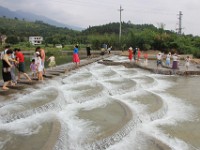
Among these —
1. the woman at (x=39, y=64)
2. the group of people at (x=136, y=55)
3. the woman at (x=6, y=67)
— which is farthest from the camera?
the group of people at (x=136, y=55)

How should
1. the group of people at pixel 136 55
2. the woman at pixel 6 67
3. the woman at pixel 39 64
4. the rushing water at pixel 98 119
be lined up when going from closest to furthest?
the rushing water at pixel 98 119, the woman at pixel 6 67, the woman at pixel 39 64, the group of people at pixel 136 55

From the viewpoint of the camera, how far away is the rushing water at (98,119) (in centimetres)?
669

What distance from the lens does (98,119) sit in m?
8.52

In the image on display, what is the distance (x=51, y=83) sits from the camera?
44.1 feet

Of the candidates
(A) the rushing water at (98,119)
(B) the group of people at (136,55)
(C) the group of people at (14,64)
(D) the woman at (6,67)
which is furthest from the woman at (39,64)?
(B) the group of people at (136,55)

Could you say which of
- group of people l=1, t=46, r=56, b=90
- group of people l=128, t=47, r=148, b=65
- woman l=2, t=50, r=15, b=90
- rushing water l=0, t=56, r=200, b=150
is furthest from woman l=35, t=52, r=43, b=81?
group of people l=128, t=47, r=148, b=65

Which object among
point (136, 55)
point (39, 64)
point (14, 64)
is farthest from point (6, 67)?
point (136, 55)

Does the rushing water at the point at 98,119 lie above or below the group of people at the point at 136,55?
below

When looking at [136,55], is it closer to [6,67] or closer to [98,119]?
[6,67]

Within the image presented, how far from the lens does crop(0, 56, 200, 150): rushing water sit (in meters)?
6.69

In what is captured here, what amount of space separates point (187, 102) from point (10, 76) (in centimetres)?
731

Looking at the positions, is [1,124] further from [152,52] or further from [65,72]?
[152,52]

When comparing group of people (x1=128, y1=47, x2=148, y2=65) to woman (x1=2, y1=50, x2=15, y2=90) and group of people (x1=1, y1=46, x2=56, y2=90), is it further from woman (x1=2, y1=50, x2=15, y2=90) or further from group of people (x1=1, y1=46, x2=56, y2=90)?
woman (x1=2, y1=50, x2=15, y2=90)

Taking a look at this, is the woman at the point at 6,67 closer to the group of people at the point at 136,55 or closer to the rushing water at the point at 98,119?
the rushing water at the point at 98,119
